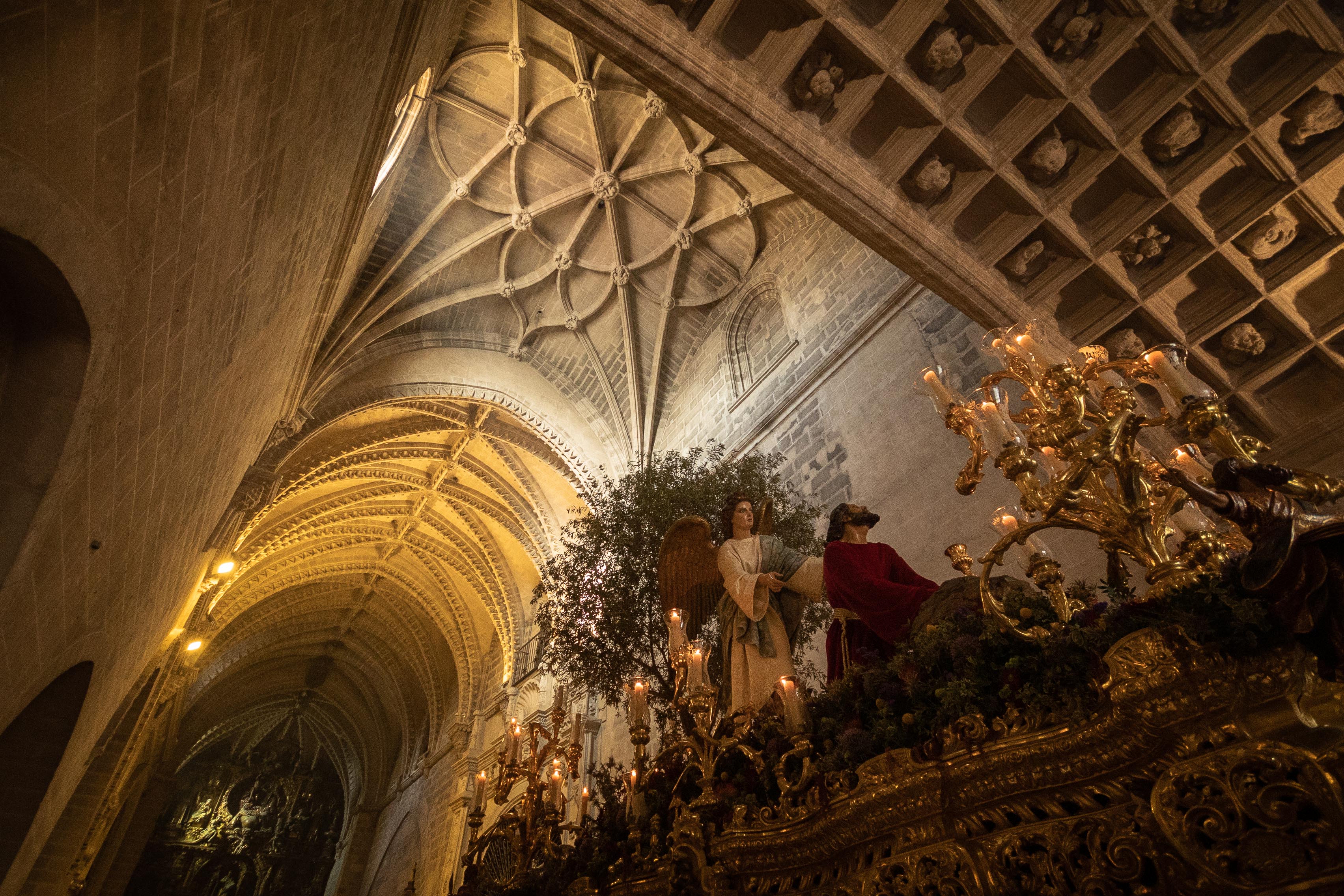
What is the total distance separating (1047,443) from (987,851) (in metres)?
1.42

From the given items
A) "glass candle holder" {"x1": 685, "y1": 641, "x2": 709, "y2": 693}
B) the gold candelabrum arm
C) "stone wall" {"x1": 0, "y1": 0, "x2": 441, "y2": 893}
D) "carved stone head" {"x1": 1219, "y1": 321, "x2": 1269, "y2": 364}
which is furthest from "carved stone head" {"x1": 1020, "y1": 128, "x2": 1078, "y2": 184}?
"stone wall" {"x1": 0, "y1": 0, "x2": 441, "y2": 893}

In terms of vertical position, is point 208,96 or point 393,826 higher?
point 393,826

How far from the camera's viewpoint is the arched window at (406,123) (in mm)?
11234

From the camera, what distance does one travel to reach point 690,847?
3.09 m

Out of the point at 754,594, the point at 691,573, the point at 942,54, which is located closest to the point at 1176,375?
the point at 754,594

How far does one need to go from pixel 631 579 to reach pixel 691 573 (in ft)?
7.00

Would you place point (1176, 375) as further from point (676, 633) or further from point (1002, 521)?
point (676, 633)

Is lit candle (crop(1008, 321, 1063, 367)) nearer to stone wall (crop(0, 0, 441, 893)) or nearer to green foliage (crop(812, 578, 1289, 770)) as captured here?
green foliage (crop(812, 578, 1289, 770))

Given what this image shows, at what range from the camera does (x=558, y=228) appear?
46.8ft

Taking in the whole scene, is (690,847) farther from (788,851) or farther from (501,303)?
(501,303)

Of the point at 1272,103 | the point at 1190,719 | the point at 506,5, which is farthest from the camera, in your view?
the point at 506,5

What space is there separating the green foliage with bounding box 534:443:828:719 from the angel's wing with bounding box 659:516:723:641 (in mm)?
1548

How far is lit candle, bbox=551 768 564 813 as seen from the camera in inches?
187

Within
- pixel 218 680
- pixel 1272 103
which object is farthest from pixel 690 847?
pixel 218 680
